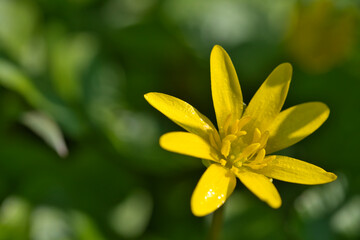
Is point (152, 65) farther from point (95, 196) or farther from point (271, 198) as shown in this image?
point (271, 198)

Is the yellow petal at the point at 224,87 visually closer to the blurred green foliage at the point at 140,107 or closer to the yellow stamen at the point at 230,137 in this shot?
the yellow stamen at the point at 230,137

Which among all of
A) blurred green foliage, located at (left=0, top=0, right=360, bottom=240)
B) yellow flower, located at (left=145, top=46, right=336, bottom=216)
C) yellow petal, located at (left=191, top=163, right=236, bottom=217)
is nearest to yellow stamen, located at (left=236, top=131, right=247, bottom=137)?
yellow flower, located at (left=145, top=46, right=336, bottom=216)

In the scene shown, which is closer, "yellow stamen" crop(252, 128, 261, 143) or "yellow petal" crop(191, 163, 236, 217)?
"yellow petal" crop(191, 163, 236, 217)

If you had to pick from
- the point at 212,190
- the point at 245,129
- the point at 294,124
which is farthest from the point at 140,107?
the point at 212,190

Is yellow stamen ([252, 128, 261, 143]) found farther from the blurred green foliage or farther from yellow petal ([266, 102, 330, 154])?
the blurred green foliage

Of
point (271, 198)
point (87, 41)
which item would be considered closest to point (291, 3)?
point (87, 41)

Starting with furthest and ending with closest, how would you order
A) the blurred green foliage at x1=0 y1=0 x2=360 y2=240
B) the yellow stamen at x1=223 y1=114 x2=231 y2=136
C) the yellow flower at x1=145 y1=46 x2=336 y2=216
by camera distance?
the blurred green foliage at x1=0 y1=0 x2=360 y2=240 < the yellow stamen at x1=223 y1=114 x2=231 y2=136 < the yellow flower at x1=145 y1=46 x2=336 y2=216
